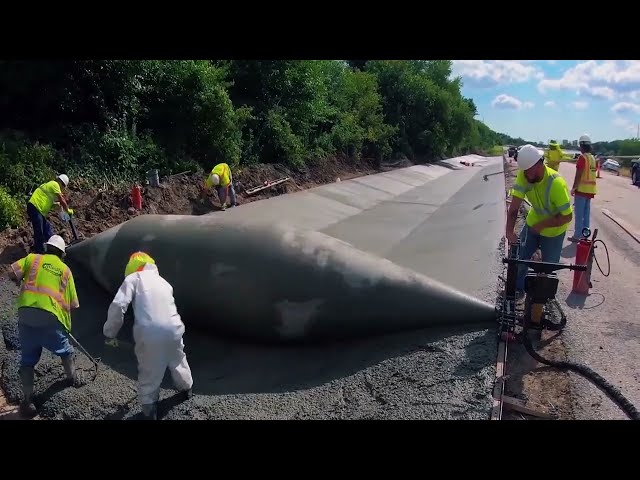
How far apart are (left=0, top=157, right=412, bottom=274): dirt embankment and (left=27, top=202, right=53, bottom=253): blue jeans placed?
269 mm

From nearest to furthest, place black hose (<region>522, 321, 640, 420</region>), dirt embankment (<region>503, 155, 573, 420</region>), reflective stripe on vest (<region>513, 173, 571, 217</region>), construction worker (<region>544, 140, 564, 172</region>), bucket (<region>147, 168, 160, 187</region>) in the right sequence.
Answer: black hose (<region>522, 321, 640, 420</region>) < dirt embankment (<region>503, 155, 573, 420</region>) < reflective stripe on vest (<region>513, 173, 571, 217</region>) < construction worker (<region>544, 140, 564, 172</region>) < bucket (<region>147, 168, 160, 187</region>)

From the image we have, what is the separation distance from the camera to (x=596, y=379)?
3939 millimetres

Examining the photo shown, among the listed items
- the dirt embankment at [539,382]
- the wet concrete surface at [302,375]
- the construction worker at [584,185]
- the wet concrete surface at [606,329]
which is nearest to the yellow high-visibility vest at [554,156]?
the construction worker at [584,185]

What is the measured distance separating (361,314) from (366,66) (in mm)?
28003

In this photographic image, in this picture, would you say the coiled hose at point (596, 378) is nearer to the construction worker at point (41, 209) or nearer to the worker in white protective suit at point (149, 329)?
the worker in white protective suit at point (149, 329)

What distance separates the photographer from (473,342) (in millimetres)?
4316

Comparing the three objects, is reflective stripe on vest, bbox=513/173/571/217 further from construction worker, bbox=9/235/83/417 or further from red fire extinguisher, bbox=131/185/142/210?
red fire extinguisher, bbox=131/185/142/210

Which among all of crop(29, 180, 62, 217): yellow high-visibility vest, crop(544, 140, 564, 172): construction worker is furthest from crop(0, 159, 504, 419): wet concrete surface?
crop(544, 140, 564, 172): construction worker

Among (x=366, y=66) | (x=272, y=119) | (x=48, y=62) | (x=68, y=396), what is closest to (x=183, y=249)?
(x=68, y=396)

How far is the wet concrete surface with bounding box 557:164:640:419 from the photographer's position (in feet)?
12.5

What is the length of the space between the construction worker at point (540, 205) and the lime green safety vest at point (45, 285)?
4.28m

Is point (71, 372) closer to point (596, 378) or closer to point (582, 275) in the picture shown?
point (596, 378)

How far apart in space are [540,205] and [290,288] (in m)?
2.64

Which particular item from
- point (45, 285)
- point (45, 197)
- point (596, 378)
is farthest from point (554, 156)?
point (45, 285)
